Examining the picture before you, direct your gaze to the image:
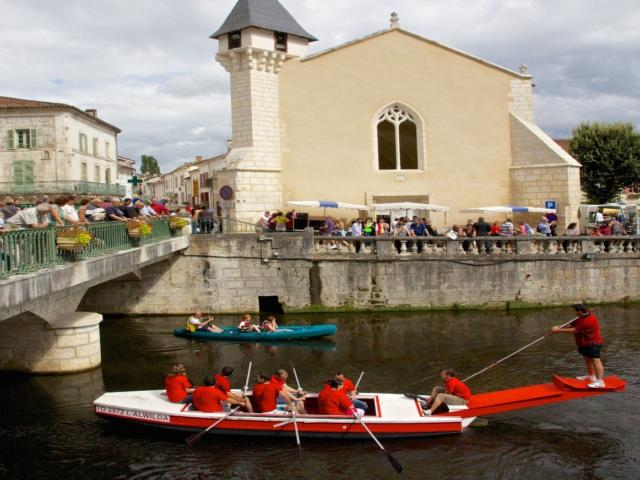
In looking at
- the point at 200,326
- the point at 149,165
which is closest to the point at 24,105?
the point at 200,326

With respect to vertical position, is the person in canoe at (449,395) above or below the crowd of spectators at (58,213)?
below

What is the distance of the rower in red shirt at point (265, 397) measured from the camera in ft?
40.1

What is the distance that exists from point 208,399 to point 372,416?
2.92 meters

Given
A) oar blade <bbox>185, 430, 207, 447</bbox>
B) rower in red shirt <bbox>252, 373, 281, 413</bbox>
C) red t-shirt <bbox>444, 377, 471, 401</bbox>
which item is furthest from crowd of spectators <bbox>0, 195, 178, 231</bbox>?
red t-shirt <bbox>444, 377, 471, 401</bbox>

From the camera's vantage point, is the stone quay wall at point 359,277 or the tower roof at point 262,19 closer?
the stone quay wall at point 359,277

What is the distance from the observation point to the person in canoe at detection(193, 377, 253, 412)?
12180 mm

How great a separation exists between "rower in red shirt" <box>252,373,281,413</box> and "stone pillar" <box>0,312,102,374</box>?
5.66 meters

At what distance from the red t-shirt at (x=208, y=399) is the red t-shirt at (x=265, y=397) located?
1.90 feet

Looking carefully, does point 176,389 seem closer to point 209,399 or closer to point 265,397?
point 209,399

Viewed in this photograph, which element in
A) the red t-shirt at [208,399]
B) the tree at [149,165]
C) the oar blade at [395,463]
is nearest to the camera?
the oar blade at [395,463]

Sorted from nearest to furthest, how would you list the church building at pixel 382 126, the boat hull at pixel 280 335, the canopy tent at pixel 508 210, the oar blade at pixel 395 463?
the oar blade at pixel 395 463
the boat hull at pixel 280 335
the canopy tent at pixel 508 210
the church building at pixel 382 126

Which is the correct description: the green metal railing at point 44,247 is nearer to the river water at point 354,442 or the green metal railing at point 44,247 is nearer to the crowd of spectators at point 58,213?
the crowd of spectators at point 58,213

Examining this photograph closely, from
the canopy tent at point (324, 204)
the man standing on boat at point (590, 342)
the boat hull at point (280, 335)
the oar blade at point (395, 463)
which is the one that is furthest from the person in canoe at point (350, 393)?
the canopy tent at point (324, 204)

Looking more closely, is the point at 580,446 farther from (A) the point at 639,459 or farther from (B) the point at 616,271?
(B) the point at 616,271
